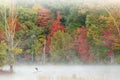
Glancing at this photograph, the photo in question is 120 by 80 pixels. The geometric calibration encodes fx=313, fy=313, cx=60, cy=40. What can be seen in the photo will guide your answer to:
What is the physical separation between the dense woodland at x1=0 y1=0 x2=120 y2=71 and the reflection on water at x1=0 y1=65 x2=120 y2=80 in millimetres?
69

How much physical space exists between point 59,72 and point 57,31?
1.30 feet

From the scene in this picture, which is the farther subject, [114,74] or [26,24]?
[114,74]

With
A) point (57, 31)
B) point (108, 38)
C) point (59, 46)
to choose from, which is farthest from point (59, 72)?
point (108, 38)

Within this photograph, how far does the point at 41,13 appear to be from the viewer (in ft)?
9.94

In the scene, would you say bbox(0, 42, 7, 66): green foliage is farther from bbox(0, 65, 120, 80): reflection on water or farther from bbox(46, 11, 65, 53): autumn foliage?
bbox(46, 11, 65, 53): autumn foliage

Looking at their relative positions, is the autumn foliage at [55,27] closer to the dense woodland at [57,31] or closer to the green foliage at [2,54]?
the dense woodland at [57,31]

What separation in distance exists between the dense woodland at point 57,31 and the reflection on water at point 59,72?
0.07 metres

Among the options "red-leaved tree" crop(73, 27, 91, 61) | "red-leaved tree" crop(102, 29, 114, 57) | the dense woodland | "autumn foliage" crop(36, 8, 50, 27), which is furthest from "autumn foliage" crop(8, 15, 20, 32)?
"red-leaved tree" crop(102, 29, 114, 57)

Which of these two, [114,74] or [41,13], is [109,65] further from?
[41,13]

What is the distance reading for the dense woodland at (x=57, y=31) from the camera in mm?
2939

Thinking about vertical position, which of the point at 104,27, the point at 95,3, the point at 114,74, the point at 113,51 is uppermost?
the point at 95,3

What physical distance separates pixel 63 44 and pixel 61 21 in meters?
0.22

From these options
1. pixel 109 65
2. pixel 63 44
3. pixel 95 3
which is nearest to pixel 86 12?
pixel 95 3

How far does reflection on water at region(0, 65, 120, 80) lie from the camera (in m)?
2.97
